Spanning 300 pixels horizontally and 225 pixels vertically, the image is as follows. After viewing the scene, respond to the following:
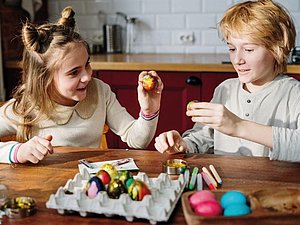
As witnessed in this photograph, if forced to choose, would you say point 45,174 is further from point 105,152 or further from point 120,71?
point 120,71

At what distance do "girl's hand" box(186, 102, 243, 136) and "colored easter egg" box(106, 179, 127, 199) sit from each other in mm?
381

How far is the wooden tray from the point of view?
3.01 feet

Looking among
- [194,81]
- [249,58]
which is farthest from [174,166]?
[194,81]

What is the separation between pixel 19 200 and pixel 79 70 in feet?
2.40

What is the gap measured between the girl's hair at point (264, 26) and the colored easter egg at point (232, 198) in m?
0.78

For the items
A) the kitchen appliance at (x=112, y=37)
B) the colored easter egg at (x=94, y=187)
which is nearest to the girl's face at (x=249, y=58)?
the colored easter egg at (x=94, y=187)

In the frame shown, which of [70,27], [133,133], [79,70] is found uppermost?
[70,27]

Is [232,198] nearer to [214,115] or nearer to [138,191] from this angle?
[138,191]

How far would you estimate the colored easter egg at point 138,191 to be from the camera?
1061 mm

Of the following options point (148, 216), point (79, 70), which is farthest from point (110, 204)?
point (79, 70)

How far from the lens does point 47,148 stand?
145cm

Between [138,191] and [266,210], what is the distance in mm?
277

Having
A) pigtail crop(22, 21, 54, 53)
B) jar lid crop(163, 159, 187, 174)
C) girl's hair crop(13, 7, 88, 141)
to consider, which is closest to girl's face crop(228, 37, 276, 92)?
jar lid crop(163, 159, 187, 174)

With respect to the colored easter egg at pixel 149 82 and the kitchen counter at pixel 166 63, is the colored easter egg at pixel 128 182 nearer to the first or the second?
the colored easter egg at pixel 149 82
